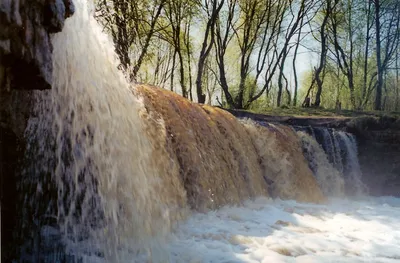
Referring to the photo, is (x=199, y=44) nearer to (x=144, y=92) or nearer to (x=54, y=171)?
(x=144, y=92)

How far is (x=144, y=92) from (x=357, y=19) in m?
19.8

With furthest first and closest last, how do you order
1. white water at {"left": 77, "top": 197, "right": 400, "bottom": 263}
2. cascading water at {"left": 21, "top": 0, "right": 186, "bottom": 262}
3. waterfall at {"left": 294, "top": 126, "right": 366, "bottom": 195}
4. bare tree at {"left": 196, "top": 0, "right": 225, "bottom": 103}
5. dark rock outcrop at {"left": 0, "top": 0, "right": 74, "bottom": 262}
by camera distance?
bare tree at {"left": 196, "top": 0, "right": 225, "bottom": 103} → waterfall at {"left": 294, "top": 126, "right": 366, "bottom": 195} → white water at {"left": 77, "top": 197, "right": 400, "bottom": 263} → cascading water at {"left": 21, "top": 0, "right": 186, "bottom": 262} → dark rock outcrop at {"left": 0, "top": 0, "right": 74, "bottom": 262}

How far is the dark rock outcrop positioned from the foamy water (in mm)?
1637

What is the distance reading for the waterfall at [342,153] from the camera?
11109 millimetres

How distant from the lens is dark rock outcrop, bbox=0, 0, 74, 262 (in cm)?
234

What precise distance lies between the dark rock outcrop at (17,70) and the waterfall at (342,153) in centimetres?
864

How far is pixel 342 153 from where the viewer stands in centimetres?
1134

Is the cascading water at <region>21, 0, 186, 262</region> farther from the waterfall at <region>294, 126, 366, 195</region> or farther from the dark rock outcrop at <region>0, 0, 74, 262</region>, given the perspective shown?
the waterfall at <region>294, 126, 366, 195</region>

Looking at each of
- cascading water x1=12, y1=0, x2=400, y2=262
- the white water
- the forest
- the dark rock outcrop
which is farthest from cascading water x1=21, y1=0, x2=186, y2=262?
the forest

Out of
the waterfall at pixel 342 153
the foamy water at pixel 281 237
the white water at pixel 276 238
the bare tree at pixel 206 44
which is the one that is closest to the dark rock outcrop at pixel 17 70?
the white water at pixel 276 238

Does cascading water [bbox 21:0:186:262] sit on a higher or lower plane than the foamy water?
higher

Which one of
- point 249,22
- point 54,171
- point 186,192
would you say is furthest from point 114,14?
point 54,171

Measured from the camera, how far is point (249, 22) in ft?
57.0

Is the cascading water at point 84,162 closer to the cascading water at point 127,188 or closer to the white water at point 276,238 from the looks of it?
the cascading water at point 127,188
